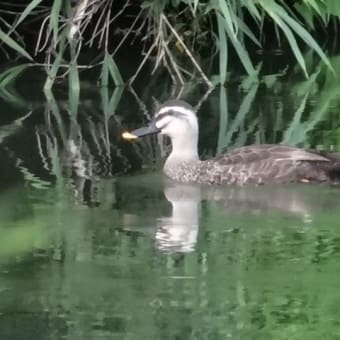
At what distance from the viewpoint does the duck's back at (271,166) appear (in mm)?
7445

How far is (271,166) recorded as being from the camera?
7.53 metres

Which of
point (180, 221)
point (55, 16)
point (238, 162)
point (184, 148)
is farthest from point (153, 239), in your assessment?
point (55, 16)

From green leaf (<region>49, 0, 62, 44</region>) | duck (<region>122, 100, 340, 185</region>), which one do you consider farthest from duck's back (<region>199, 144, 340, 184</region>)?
green leaf (<region>49, 0, 62, 44</region>)

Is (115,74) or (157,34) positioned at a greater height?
(157,34)

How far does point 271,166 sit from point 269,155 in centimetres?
9

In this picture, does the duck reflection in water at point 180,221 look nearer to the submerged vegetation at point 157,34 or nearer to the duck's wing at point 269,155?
the duck's wing at point 269,155

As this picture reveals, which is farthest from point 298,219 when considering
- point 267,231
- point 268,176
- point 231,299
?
point 231,299

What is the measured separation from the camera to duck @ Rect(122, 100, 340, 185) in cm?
747

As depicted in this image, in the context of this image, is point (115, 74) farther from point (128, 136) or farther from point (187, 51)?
point (128, 136)

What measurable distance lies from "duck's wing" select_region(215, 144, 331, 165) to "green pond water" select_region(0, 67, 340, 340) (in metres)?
0.16

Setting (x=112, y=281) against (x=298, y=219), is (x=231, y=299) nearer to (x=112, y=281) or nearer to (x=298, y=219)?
(x=112, y=281)

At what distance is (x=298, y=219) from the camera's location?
6.84 metres

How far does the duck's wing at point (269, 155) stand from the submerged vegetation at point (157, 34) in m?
1.72

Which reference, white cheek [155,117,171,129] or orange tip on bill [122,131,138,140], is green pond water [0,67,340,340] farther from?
white cheek [155,117,171,129]
